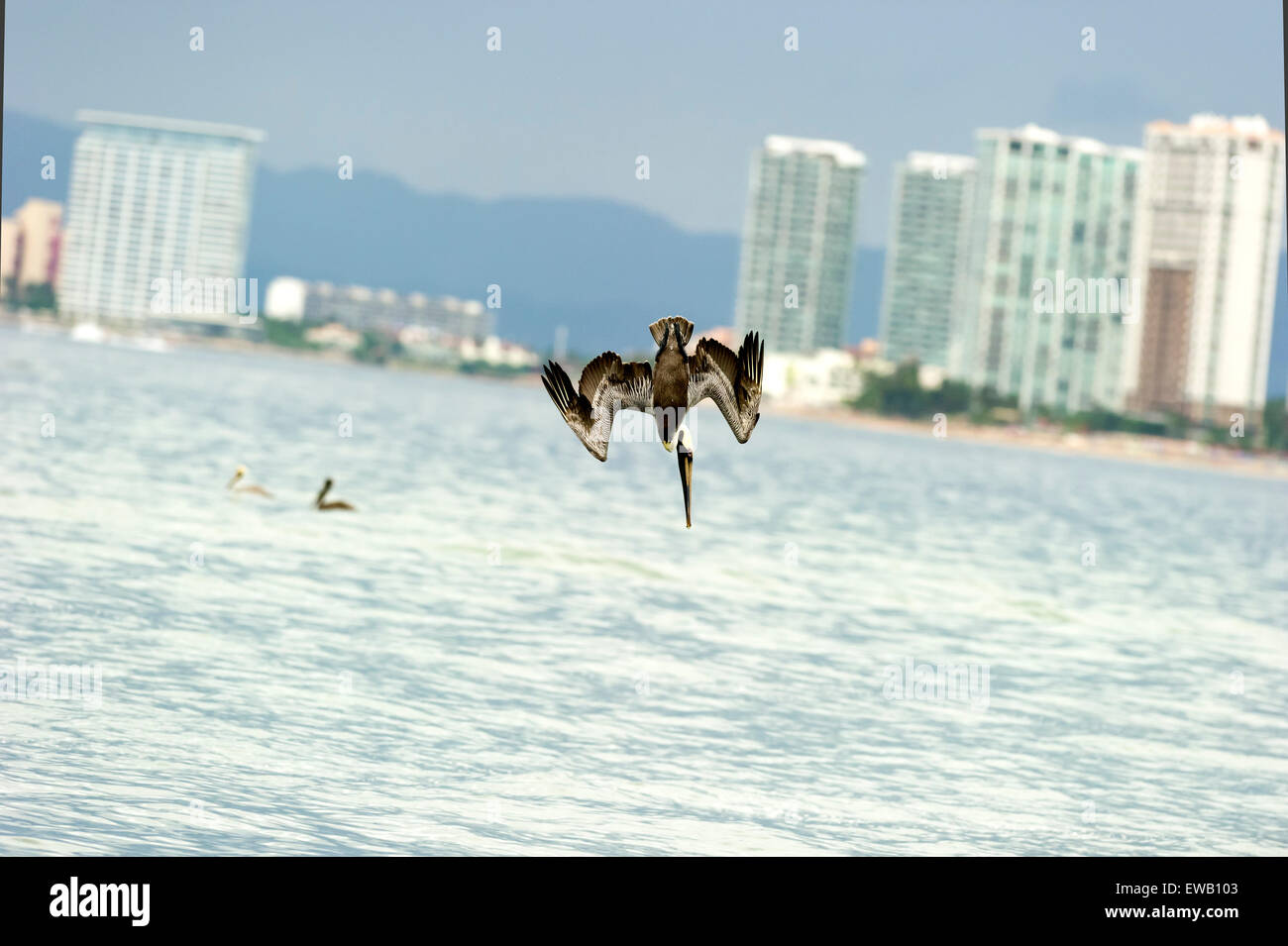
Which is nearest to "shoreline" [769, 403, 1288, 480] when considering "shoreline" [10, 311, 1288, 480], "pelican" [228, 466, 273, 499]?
"shoreline" [10, 311, 1288, 480]

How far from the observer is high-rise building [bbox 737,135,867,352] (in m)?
183

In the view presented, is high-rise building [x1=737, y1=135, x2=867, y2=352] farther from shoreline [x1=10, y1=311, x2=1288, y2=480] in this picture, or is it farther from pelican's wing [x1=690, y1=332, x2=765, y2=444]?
pelican's wing [x1=690, y1=332, x2=765, y2=444]

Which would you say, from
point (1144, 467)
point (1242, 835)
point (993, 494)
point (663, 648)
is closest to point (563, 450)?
point (993, 494)

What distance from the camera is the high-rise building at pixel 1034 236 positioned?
174 metres

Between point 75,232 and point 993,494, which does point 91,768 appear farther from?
point 75,232

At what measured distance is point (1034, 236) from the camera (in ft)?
584

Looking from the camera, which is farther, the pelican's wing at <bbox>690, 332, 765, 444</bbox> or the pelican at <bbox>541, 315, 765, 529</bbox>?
the pelican's wing at <bbox>690, 332, 765, 444</bbox>

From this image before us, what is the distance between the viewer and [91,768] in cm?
1302

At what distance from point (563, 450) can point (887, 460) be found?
28.6m

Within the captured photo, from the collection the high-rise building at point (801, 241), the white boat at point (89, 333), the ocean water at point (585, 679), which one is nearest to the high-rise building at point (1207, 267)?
the high-rise building at point (801, 241)

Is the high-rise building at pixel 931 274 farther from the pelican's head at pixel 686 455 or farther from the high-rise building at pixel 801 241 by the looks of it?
the pelican's head at pixel 686 455

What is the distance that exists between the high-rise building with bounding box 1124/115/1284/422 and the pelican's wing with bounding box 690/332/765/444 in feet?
522

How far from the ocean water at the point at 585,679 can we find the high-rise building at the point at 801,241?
141424mm

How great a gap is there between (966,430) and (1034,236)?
22330 mm
